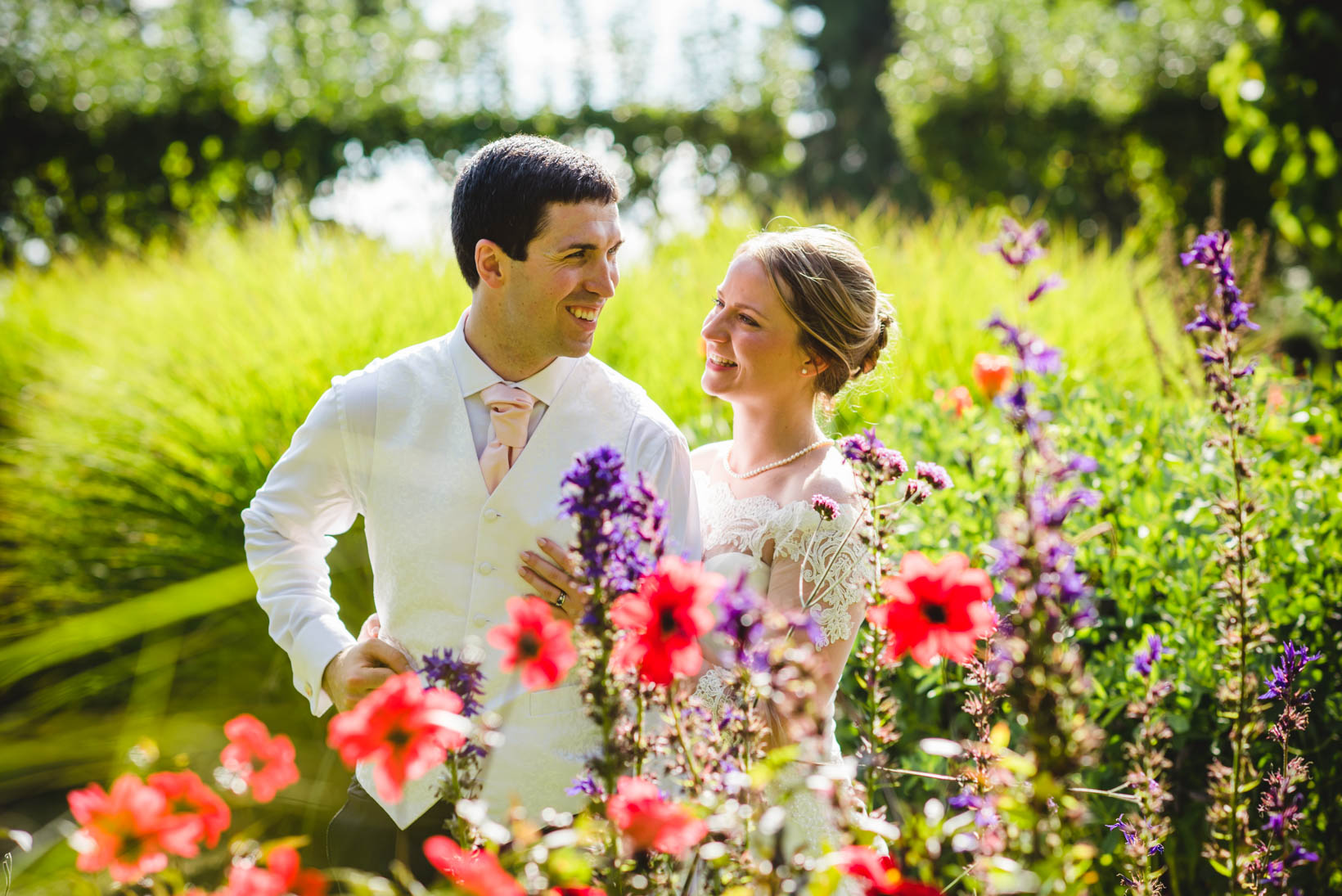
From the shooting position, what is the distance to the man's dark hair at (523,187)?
213 cm

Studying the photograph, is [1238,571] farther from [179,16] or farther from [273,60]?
[179,16]

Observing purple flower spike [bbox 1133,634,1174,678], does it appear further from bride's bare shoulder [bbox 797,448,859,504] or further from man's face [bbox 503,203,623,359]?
man's face [bbox 503,203,623,359]

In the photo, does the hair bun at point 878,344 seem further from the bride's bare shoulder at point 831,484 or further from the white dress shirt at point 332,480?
the white dress shirt at point 332,480

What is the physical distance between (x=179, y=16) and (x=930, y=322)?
32.4 feet

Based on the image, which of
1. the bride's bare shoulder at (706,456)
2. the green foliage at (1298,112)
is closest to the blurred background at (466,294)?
the green foliage at (1298,112)

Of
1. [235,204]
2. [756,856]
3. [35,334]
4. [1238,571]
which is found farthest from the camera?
[235,204]

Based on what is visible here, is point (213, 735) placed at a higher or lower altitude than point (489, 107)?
lower

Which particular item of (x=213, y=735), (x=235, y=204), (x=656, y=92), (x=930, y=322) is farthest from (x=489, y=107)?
(x=213, y=735)

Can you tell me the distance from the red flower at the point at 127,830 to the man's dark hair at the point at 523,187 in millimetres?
1408

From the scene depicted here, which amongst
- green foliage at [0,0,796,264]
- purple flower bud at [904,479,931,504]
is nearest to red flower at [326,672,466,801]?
purple flower bud at [904,479,931,504]

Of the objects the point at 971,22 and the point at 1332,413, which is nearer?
the point at 1332,413

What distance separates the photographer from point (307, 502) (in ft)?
7.09

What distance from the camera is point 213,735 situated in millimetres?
3174

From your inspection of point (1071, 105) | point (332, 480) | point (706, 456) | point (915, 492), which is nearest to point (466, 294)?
→ point (706, 456)
